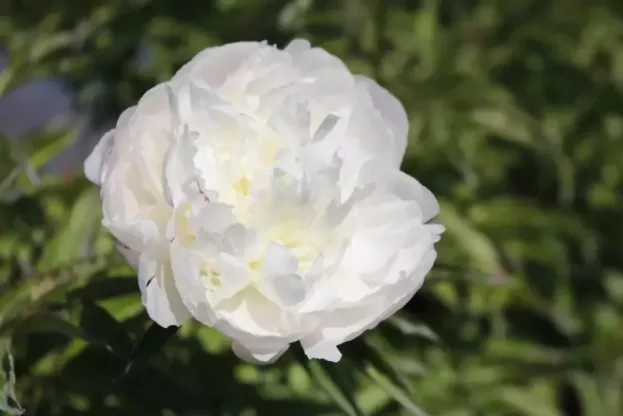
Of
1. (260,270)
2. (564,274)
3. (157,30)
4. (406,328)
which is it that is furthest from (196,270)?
(564,274)

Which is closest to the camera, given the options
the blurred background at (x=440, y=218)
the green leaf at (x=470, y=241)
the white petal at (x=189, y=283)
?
the white petal at (x=189, y=283)

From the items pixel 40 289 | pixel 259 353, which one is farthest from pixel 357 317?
pixel 40 289

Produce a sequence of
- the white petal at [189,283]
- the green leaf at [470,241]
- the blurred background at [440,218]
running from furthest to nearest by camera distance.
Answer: the green leaf at [470,241] → the blurred background at [440,218] → the white petal at [189,283]

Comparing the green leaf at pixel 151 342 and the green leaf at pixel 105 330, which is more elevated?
the green leaf at pixel 151 342

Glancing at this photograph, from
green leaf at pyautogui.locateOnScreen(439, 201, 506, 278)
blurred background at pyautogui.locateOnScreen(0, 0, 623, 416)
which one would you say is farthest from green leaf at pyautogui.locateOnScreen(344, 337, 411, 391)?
green leaf at pyautogui.locateOnScreen(439, 201, 506, 278)

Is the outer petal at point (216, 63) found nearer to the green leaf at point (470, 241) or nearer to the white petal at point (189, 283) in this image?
the white petal at point (189, 283)

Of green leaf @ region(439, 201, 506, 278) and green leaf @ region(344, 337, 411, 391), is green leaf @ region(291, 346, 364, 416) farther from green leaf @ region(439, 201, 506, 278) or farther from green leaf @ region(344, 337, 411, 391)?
green leaf @ region(439, 201, 506, 278)

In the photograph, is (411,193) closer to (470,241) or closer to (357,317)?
(357,317)

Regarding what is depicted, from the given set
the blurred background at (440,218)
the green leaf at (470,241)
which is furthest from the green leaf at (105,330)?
the green leaf at (470,241)

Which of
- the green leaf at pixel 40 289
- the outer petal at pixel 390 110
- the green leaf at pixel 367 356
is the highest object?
the outer petal at pixel 390 110
